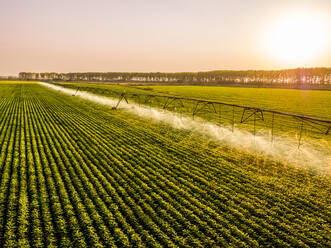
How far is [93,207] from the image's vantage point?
762 centimetres

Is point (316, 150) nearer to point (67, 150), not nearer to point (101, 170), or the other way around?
point (101, 170)

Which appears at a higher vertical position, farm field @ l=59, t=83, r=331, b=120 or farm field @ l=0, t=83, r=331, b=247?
farm field @ l=59, t=83, r=331, b=120

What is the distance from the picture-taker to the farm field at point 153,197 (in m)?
6.37

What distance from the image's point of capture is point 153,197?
8.43 meters

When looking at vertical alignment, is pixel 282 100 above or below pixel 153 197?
above

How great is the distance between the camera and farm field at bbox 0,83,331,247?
20.9ft

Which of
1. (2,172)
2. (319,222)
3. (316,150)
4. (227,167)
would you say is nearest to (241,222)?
(319,222)

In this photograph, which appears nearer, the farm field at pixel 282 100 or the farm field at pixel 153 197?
the farm field at pixel 153 197

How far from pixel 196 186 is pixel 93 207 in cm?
422

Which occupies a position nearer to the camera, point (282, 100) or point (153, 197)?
point (153, 197)

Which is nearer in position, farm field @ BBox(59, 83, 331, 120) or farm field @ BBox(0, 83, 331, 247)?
farm field @ BBox(0, 83, 331, 247)

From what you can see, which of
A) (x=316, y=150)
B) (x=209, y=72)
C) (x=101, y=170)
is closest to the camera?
(x=101, y=170)

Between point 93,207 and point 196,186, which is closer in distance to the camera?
point 93,207

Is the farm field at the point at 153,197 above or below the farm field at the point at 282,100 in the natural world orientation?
below
